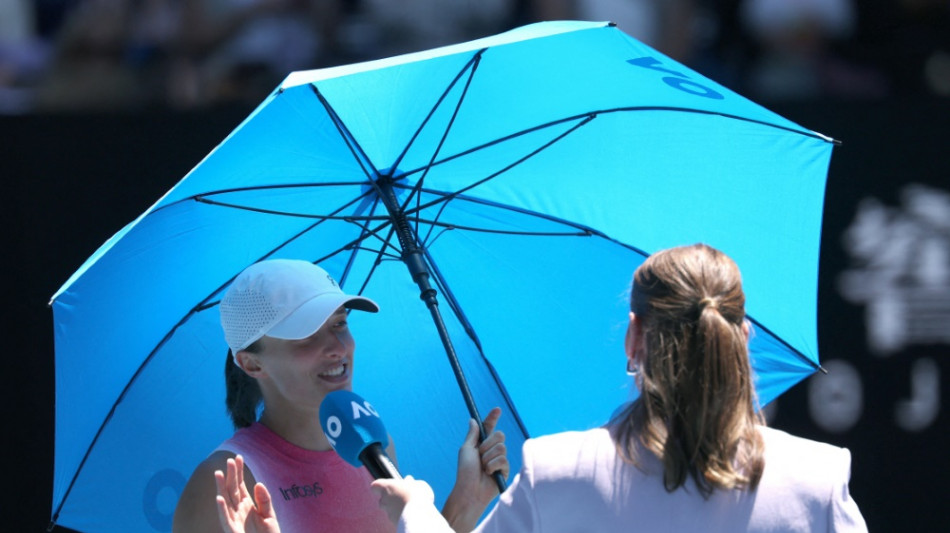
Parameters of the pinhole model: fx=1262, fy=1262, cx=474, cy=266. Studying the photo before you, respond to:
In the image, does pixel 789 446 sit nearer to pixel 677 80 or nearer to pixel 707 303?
pixel 707 303

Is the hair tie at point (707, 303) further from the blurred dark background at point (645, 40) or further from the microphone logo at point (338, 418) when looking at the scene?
the blurred dark background at point (645, 40)

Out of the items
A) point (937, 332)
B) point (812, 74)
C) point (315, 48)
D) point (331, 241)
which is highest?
point (315, 48)

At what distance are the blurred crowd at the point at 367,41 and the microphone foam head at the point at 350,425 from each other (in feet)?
8.00

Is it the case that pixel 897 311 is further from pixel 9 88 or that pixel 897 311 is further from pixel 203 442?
pixel 9 88

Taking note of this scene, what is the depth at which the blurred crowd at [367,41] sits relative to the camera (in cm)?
424

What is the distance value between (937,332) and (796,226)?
5.85ft

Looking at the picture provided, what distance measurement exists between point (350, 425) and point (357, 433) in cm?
2

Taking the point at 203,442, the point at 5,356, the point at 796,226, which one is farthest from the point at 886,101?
the point at 5,356

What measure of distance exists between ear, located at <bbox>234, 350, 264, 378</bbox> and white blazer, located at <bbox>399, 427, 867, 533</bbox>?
2.66 feet

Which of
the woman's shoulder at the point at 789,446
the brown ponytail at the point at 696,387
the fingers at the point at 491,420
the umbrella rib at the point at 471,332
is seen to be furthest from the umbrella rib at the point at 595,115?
the woman's shoulder at the point at 789,446

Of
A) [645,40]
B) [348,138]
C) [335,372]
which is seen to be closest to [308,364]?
[335,372]

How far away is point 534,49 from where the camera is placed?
2.23 metres

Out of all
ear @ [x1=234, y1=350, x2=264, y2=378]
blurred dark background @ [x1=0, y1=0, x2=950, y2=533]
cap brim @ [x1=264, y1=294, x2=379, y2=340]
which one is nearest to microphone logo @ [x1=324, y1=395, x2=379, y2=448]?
cap brim @ [x1=264, y1=294, x2=379, y2=340]

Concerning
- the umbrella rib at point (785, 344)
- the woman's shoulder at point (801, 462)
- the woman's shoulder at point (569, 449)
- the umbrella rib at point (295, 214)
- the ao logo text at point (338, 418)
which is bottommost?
the woman's shoulder at point (801, 462)
